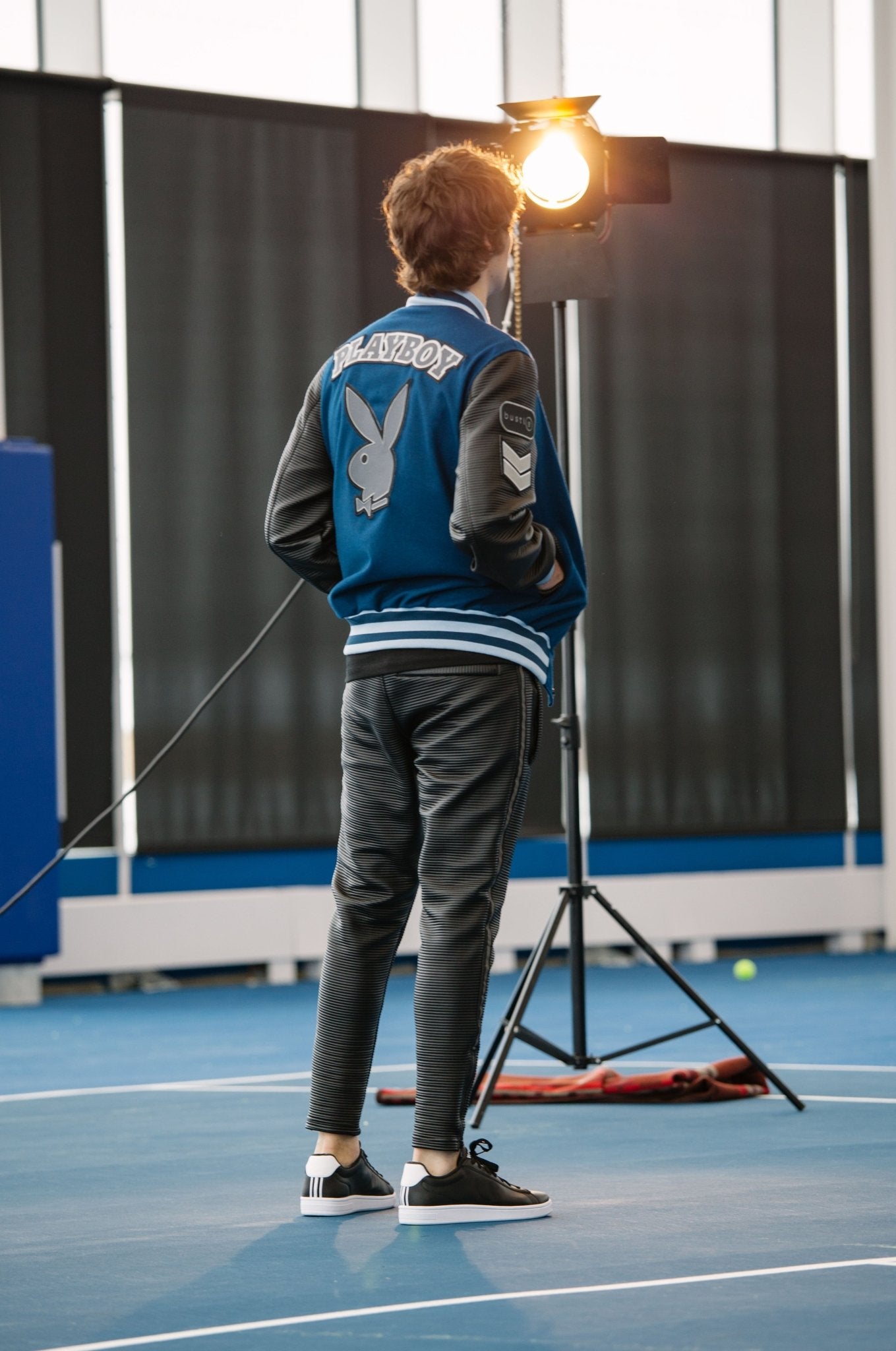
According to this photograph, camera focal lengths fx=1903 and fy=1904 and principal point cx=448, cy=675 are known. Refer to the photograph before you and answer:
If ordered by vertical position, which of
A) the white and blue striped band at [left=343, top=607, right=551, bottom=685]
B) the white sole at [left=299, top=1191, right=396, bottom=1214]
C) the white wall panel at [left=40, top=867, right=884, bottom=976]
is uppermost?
the white and blue striped band at [left=343, top=607, right=551, bottom=685]

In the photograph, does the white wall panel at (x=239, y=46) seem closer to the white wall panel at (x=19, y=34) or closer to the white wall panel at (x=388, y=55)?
the white wall panel at (x=388, y=55)

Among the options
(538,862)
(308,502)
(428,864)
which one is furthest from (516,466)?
(538,862)

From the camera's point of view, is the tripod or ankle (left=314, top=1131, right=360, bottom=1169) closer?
ankle (left=314, top=1131, right=360, bottom=1169)

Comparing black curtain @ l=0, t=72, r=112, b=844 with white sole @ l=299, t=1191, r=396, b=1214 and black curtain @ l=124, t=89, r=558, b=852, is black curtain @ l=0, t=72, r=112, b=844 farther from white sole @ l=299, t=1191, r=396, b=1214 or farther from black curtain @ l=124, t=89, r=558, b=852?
white sole @ l=299, t=1191, r=396, b=1214

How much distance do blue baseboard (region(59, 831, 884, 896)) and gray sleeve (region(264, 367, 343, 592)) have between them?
11.6 ft

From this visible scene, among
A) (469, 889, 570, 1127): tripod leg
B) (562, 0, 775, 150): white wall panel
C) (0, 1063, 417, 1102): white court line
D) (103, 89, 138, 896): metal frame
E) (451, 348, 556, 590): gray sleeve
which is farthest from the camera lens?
(562, 0, 775, 150): white wall panel

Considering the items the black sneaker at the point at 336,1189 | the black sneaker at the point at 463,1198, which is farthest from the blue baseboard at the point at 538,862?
the black sneaker at the point at 463,1198

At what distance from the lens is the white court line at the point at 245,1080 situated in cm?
377

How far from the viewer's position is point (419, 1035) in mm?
2391

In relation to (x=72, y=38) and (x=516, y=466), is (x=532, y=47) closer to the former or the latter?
(x=72, y=38)

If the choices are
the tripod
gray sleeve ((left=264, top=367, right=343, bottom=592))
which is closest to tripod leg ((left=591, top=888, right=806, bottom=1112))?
the tripod

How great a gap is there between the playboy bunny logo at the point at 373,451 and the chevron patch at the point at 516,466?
15 cm

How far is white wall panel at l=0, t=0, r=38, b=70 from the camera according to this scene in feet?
19.5

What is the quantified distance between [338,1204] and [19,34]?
4.57 metres
